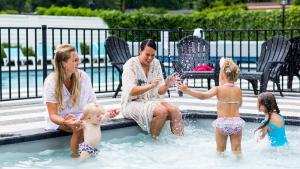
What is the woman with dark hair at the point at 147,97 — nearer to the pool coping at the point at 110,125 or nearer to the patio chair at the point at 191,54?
the pool coping at the point at 110,125

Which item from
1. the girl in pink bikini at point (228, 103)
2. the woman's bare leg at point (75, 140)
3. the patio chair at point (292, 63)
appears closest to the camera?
the girl in pink bikini at point (228, 103)

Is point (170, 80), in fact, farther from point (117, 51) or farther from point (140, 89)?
point (117, 51)

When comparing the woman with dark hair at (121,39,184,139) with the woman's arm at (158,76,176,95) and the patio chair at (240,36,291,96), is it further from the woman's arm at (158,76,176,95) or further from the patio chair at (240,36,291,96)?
the patio chair at (240,36,291,96)

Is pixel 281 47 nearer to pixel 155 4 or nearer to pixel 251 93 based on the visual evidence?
pixel 251 93

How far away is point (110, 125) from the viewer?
6.02m

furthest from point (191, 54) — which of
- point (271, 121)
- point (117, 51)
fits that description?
point (271, 121)

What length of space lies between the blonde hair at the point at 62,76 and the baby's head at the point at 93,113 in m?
0.29

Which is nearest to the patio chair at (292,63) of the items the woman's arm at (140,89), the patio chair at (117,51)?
the patio chair at (117,51)

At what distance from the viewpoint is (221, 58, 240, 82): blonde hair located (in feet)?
16.1

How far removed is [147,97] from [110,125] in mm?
503

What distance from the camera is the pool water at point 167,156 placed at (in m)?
4.96

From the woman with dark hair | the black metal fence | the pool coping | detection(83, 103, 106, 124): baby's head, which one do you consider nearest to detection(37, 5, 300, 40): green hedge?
the black metal fence

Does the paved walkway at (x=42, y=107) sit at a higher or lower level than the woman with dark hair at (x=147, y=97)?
lower

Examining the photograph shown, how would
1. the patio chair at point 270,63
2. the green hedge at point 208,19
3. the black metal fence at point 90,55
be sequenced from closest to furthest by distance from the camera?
the black metal fence at point 90,55 < the patio chair at point 270,63 < the green hedge at point 208,19
